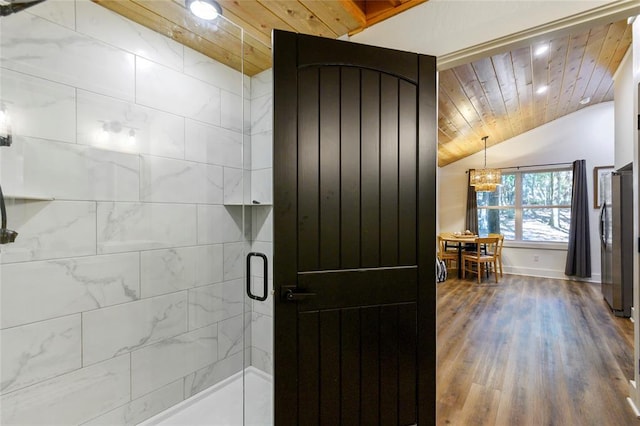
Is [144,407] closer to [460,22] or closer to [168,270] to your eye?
[168,270]

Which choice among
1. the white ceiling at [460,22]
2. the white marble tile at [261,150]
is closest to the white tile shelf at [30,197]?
the white marble tile at [261,150]

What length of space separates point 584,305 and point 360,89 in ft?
15.2

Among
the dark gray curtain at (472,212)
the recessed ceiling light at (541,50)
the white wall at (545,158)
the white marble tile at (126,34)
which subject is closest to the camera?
the white marble tile at (126,34)

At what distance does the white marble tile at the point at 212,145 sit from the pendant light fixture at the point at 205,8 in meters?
0.62

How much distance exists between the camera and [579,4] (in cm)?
126

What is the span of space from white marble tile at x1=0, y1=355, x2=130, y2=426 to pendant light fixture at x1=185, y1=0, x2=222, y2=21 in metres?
1.93

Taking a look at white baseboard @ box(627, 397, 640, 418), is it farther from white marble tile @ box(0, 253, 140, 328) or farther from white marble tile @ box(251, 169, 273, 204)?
white marble tile @ box(0, 253, 140, 328)

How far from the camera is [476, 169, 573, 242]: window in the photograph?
19.0 feet

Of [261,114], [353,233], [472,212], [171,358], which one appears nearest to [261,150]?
[261,114]

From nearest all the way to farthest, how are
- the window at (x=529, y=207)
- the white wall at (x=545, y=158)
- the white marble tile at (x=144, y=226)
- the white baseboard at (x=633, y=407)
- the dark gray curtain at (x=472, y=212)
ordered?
1. the white marble tile at (x=144, y=226)
2. the white baseboard at (x=633, y=407)
3. the white wall at (x=545, y=158)
4. the window at (x=529, y=207)
5. the dark gray curtain at (x=472, y=212)

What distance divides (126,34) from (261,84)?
844mm

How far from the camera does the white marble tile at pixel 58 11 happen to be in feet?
4.42

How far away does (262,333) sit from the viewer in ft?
7.11

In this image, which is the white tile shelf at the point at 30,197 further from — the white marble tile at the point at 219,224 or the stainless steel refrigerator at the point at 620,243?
the stainless steel refrigerator at the point at 620,243
